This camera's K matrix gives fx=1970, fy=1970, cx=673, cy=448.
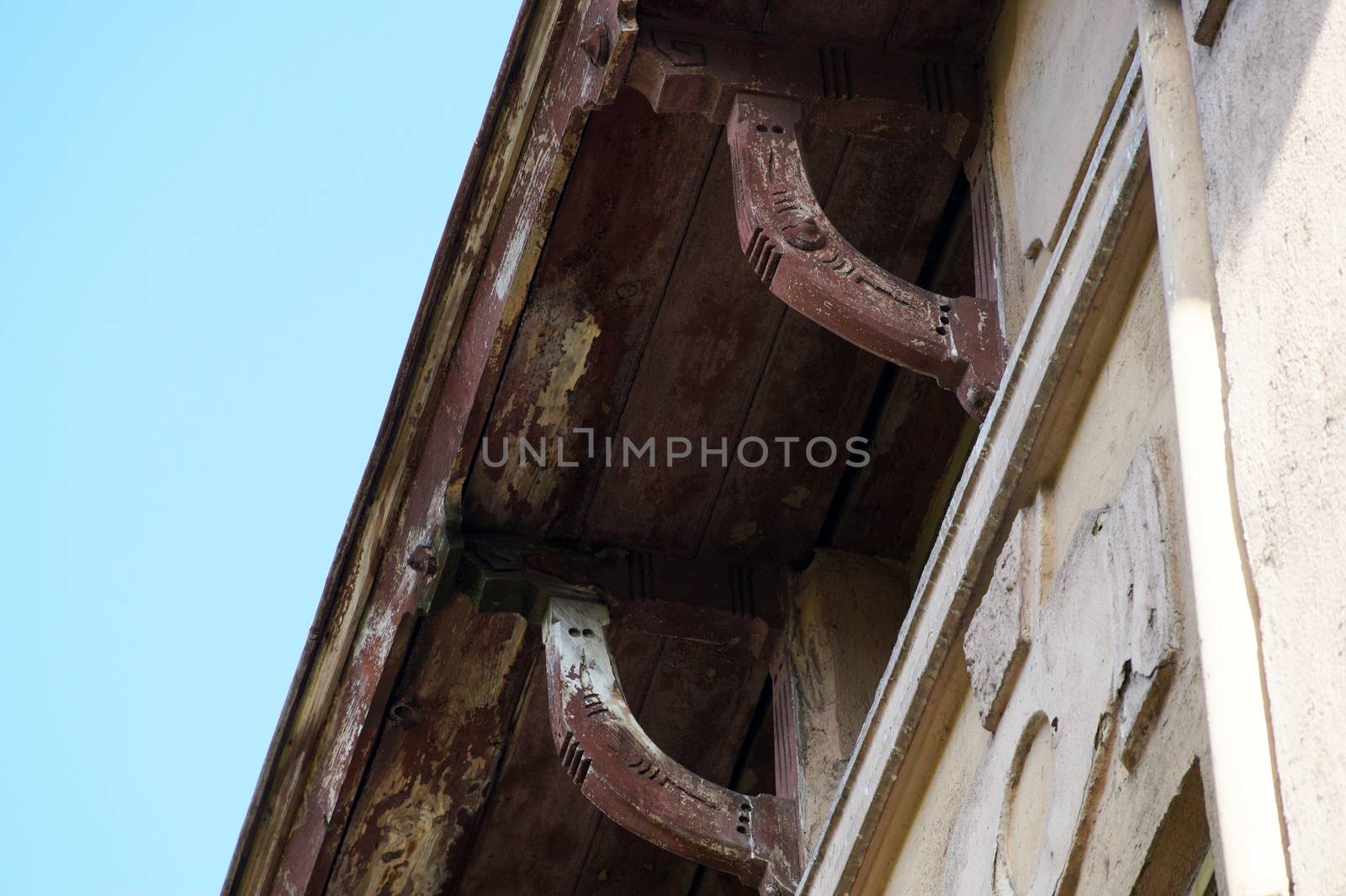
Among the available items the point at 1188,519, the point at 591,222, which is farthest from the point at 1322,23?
the point at 591,222

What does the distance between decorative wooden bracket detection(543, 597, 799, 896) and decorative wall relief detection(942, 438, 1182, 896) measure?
1158 mm

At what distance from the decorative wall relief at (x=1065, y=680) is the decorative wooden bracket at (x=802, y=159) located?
0.85m

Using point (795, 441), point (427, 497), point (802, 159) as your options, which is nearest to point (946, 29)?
point (802, 159)

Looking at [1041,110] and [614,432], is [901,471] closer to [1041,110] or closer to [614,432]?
[614,432]

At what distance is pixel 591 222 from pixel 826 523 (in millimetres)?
1056

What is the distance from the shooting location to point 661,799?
4.12m

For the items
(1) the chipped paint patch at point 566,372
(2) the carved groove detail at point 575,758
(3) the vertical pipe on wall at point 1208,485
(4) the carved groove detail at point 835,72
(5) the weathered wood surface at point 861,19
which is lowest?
(2) the carved groove detail at point 575,758

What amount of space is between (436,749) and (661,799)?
89 cm

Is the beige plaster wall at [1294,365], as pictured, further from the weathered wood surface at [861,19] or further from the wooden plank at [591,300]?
the wooden plank at [591,300]

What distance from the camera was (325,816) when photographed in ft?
15.4

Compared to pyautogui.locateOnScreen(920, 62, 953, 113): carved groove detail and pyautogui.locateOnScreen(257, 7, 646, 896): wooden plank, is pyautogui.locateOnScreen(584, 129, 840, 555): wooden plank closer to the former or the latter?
pyautogui.locateOnScreen(920, 62, 953, 113): carved groove detail

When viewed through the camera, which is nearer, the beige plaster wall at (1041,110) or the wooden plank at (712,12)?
the beige plaster wall at (1041,110)

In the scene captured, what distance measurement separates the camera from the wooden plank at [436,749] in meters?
4.68

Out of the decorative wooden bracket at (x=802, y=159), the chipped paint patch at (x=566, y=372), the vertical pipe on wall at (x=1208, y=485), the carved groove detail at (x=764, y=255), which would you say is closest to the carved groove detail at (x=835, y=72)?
the decorative wooden bracket at (x=802, y=159)
